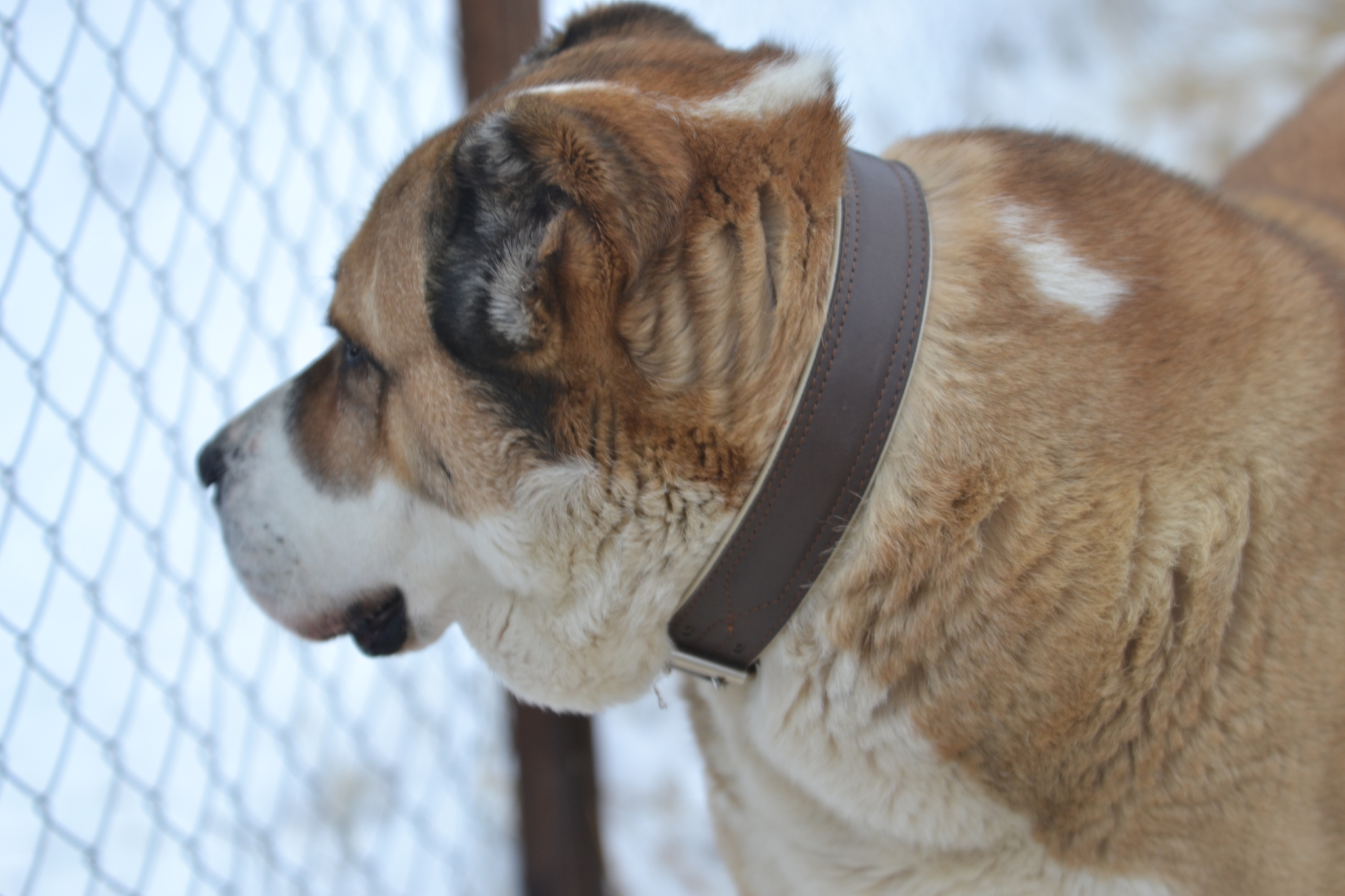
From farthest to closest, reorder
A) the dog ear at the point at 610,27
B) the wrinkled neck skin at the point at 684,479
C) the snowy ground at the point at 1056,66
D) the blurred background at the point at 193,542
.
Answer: the snowy ground at the point at 1056,66 → the blurred background at the point at 193,542 → the dog ear at the point at 610,27 → the wrinkled neck skin at the point at 684,479

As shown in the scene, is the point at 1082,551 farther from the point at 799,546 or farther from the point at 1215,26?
the point at 1215,26

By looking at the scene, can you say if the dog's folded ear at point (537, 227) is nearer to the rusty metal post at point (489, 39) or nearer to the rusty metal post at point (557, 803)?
the rusty metal post at point (489, 39)

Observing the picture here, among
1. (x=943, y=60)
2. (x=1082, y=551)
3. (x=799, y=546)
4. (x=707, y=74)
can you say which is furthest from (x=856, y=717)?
(x=943, y=60)

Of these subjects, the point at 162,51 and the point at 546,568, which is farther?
the point at 162,51

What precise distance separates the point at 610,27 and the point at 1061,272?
3.52 feet

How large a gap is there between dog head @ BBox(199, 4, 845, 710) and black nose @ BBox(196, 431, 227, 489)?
0.63 feet

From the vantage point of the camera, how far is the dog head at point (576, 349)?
1264mm

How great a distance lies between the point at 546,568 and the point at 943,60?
231 inches

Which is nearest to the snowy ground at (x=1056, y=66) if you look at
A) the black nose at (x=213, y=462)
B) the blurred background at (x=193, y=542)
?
the blurred background at (x=193, y=542)

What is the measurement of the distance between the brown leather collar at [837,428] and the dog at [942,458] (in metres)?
0.03

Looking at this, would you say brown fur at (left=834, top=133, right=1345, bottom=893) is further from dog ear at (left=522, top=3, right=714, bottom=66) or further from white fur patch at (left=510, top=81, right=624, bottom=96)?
dog ear at (left=522, top=3, right=714, bottom=66)

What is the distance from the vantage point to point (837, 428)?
4.32 ft

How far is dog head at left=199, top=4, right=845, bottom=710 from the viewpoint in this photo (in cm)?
126

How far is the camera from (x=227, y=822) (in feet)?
9.27
